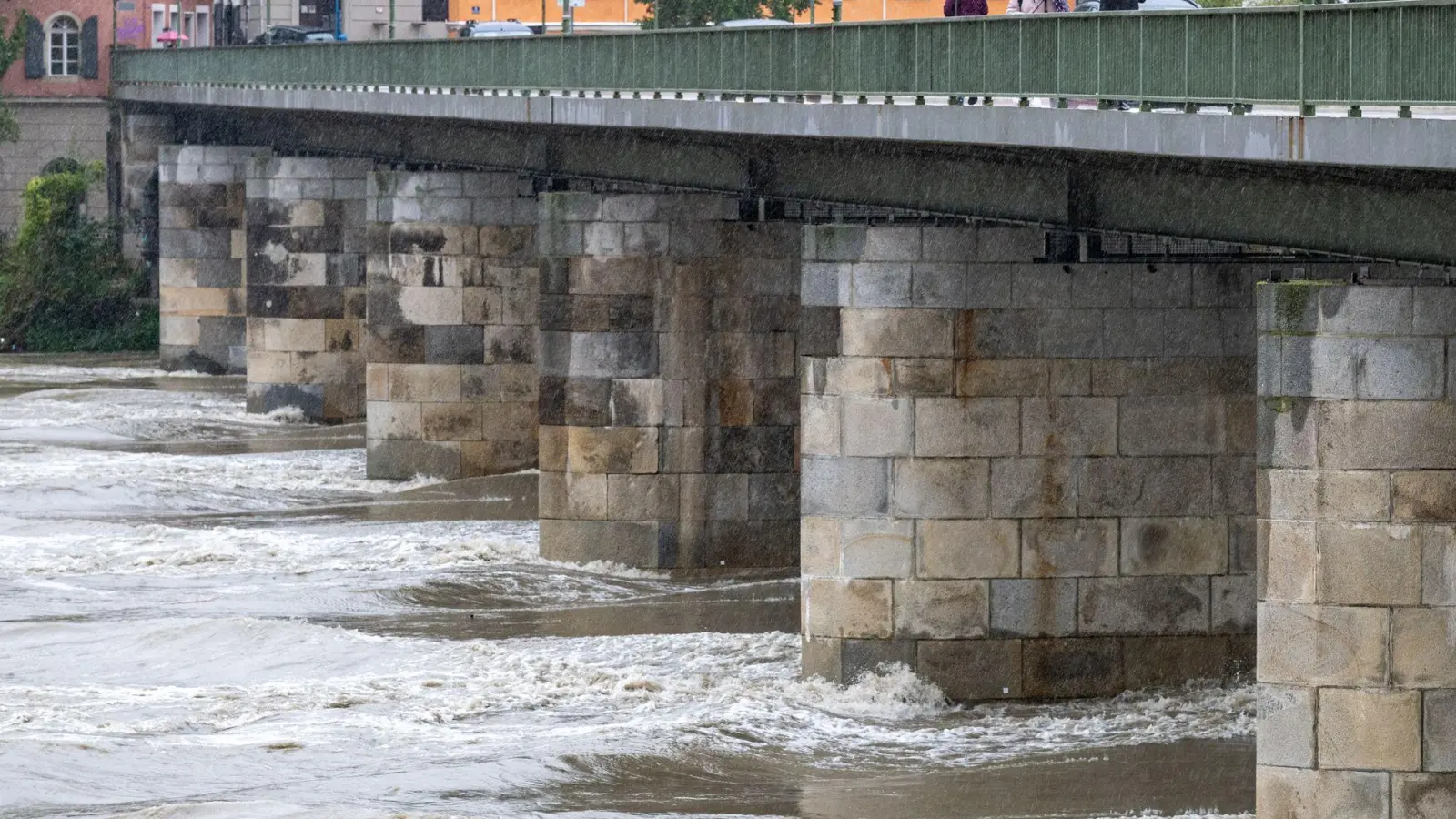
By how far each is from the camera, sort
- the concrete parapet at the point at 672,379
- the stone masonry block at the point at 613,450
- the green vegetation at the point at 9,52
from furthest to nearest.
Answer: the green vegetation at the point at 9,52 → the stone masonry block at the point at 613,450 → the concrete parapet at the point at 672,379

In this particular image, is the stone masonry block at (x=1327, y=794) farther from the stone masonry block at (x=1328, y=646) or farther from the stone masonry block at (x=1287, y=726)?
the stone masonry block at (x=1328, y=646)

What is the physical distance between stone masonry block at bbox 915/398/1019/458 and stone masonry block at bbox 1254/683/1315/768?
23.3ft

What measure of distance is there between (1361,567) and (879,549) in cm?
754

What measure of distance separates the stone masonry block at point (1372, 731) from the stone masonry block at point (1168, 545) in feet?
23.7

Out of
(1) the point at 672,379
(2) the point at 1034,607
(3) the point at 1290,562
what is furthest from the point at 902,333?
(1) the point at 672,379

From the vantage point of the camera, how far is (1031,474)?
2575 cm

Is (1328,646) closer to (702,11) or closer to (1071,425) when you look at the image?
(1071,425)

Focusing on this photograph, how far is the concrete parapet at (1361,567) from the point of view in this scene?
61.0 ft

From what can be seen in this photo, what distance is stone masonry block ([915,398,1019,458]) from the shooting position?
84.4ft

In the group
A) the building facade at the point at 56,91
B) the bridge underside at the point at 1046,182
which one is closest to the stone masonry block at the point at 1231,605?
the bridge underside at the point at 1046,182

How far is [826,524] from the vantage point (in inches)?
1022

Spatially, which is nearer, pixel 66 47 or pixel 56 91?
pixel 56 91

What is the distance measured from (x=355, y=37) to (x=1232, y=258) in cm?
6451

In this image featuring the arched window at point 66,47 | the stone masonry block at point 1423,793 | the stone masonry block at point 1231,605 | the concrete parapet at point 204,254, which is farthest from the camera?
the arched window at point 66,47
